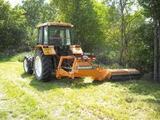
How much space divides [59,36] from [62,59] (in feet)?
5.10

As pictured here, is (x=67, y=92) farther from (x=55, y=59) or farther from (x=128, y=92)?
(x=55, y=59)

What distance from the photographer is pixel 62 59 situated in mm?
13766

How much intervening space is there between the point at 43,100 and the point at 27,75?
621cm

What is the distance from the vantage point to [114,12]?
2441 centimetres

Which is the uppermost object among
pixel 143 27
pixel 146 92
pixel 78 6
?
pixel 78 6

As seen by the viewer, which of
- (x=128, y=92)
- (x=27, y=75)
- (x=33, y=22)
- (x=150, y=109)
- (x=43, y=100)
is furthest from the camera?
(x=33, y=22)

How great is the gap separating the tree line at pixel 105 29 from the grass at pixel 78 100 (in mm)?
4236

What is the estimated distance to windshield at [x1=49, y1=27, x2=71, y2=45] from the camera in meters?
14.8

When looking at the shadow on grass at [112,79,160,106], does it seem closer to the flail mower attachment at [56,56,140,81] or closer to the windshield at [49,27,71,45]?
the flail mower attachment at [56,56,140,81]

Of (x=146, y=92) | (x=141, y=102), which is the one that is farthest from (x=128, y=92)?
(x=141, y=102)

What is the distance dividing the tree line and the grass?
4.24 metres

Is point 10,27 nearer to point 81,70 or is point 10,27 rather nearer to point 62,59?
point 62,59

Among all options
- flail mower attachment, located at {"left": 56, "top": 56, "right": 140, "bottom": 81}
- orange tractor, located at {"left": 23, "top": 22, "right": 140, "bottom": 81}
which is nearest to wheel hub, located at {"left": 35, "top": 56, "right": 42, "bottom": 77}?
orange tractor, located at {"left": 23, "top": 22, "right": 140, "bottom": 81}

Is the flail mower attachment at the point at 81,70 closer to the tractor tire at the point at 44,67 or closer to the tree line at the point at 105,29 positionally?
the tractor tire at the point at 44,67
